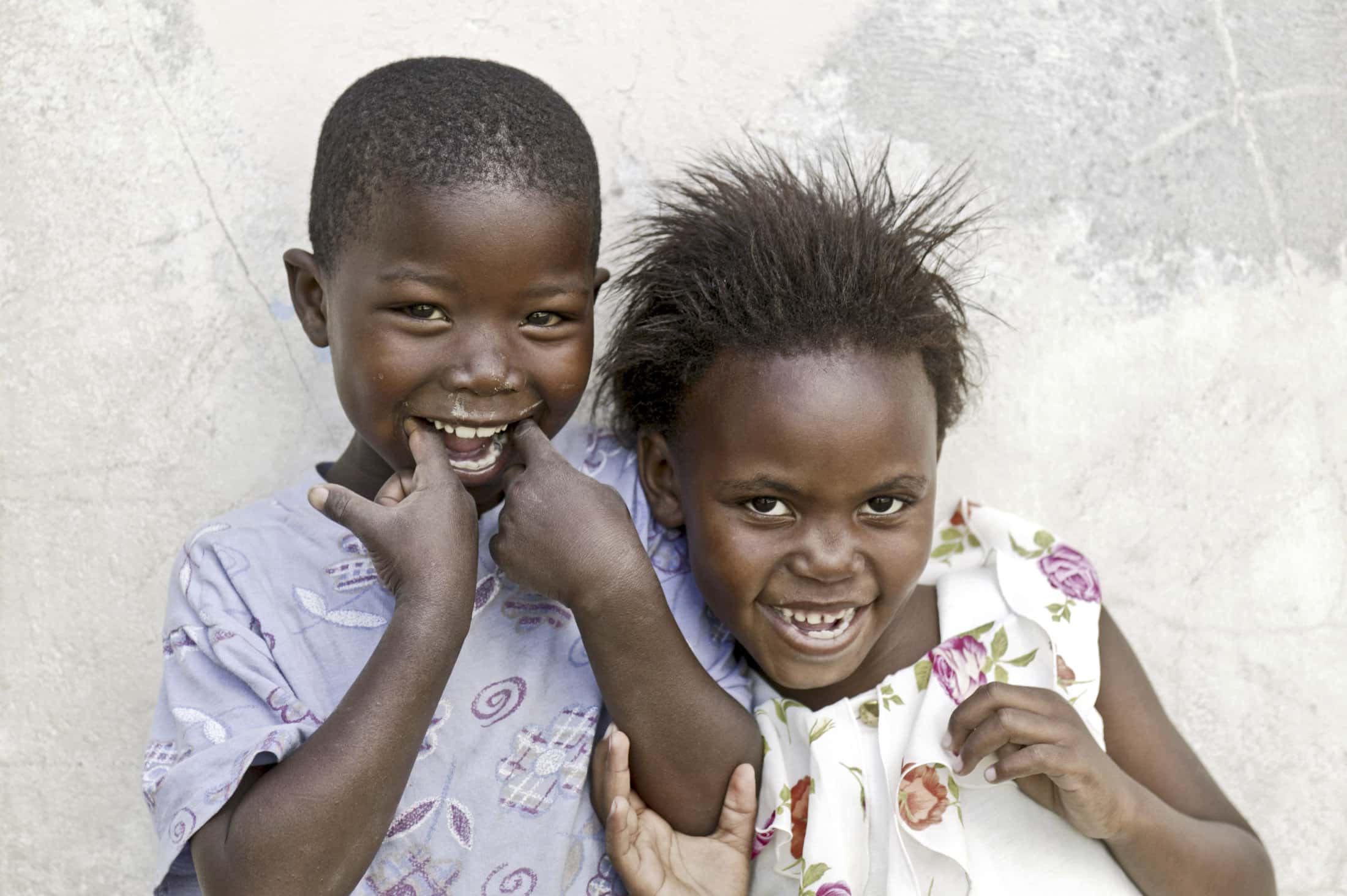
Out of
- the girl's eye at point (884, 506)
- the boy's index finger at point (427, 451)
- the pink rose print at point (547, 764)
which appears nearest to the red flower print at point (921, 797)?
the girl's eye at point (884, 506)

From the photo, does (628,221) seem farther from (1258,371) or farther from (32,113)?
(1258,371)

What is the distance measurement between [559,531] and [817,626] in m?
0.43

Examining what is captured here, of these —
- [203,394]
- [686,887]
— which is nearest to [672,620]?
[686,887]

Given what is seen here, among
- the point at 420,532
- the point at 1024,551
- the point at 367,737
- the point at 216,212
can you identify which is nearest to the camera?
the point at 367,737

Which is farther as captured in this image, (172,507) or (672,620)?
(172,507)

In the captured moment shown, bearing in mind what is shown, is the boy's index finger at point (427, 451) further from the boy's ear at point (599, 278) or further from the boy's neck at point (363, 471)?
the boy's ear at point (599, 278)

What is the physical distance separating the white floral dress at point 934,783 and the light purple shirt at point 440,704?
26 centimetres

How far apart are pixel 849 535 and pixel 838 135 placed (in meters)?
0.92

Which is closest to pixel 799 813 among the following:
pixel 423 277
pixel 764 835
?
pixel 764 835

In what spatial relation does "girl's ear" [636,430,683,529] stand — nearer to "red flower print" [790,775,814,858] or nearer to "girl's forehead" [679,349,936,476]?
"girl's forehead" [679,349,936,476]

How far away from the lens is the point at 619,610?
74.4 inches

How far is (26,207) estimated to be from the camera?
89.7 inches

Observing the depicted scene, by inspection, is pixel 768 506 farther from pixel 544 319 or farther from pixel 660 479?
pixel 544 319

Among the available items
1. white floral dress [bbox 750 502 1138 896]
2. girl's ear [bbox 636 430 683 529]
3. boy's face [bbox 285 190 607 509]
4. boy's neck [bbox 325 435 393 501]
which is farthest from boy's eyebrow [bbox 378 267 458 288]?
white floral dress [bbox 750 502 1138 896]
